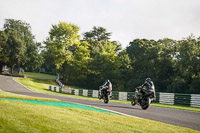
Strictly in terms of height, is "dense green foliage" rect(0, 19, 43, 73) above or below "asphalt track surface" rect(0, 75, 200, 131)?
above

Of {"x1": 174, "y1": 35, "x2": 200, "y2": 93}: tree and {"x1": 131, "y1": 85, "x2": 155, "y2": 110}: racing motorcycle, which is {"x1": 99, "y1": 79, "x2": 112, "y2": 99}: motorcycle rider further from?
{"x1": 174, "y1": 35, "x2": 200, "y2": 93}: tree

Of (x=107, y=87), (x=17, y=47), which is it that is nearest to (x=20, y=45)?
(x=17, y=47)

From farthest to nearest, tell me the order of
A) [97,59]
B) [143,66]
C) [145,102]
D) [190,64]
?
[97,59]
[143,66]
[190,64]
[145,102]

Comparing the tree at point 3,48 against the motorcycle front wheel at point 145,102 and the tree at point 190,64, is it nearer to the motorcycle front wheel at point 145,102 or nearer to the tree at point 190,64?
the tree at point 190,64

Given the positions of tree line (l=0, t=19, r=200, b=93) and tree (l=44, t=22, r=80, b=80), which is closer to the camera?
tree line (l=0, t=19, r=200, b=93)

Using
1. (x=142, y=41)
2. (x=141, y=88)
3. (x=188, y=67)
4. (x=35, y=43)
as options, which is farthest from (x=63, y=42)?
(x=141, y=88)

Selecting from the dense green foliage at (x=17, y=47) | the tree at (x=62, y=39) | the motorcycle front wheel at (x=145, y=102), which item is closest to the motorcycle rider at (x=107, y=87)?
the motorcycle front wheel at (x=145, y=102)

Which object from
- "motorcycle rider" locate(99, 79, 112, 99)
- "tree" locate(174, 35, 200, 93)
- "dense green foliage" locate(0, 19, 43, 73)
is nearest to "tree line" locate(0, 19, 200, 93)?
"dense green foliage" locate(0, 19, 43, 73)

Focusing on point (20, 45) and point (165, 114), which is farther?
point (20, 45)

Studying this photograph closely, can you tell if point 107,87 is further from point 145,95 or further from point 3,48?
point 3,48

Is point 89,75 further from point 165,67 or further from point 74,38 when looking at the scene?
point 165,67

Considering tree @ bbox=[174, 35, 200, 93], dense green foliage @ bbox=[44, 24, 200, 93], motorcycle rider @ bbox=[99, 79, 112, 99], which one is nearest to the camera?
motorcycle rider @ bbox=[99, 79, 112, 99]

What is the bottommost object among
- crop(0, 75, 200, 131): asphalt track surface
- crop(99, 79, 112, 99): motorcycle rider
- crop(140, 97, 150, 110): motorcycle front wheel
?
crop(0, 75, 200, 131): asphalt track surface

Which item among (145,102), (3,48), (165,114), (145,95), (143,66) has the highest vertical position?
(3,48)
